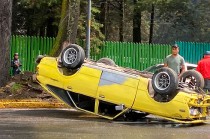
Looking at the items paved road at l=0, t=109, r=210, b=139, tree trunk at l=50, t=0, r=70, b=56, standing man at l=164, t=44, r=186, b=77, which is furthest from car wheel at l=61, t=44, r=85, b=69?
tree trunk at l=50, t=0, r=70, b=56

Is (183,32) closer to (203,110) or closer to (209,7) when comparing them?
(209,7)

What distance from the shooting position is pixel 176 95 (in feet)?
35.3

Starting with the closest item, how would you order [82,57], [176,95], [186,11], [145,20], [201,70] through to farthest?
[176,95]
[82,57]
[201,70]
[186,11]
[145,20]

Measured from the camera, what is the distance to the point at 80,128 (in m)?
10.2

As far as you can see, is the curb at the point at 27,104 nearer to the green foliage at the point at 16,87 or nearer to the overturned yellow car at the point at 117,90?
the green foliage at the point at 16,87

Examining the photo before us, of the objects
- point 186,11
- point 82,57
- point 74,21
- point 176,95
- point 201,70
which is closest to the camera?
point 176,95

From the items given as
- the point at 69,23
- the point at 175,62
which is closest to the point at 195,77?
the point at 175,62

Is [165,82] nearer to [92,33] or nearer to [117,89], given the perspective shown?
[117,89]

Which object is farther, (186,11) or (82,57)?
(186,11)

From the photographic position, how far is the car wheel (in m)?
11.8

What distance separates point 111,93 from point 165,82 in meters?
1.33

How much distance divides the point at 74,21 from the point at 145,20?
29.1m

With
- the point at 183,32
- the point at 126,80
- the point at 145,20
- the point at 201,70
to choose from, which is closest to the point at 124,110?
the point at 126,80

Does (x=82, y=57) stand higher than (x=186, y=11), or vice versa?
(x=186, y=11)
